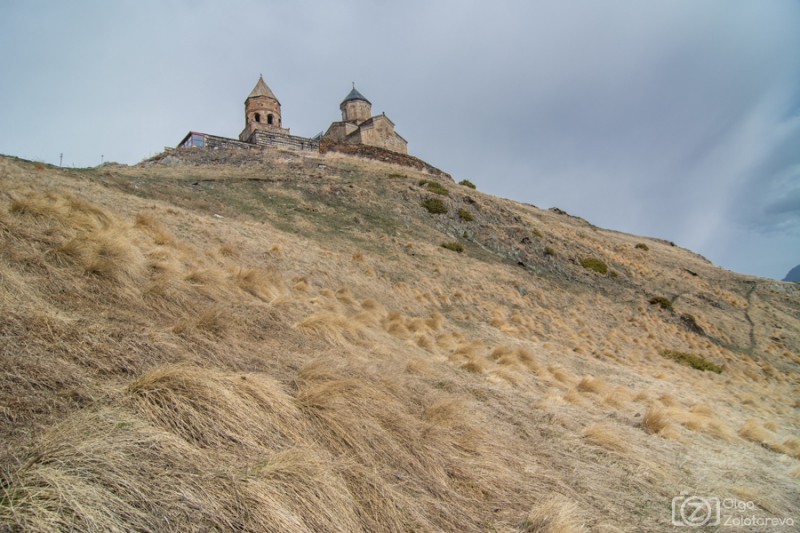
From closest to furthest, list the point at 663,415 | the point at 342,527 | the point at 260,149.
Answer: the point at 342,527 → the point at 663,415 → the point at 260,149

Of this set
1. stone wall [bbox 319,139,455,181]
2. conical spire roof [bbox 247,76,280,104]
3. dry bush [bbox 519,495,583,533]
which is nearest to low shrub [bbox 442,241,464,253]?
stone wall [bbox 319,139,455,181]

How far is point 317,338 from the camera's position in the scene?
6.14 meters

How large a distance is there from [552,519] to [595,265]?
83.1 feet

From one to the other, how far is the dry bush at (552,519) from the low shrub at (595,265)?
24.5 meters

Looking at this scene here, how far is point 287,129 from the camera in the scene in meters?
41.0

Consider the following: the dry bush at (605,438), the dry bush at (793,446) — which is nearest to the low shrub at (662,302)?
the dry bush at (793,446)

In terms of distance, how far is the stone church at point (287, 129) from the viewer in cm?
3662

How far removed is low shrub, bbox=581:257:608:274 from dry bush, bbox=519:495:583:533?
80.3ft

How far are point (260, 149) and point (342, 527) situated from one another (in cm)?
3379

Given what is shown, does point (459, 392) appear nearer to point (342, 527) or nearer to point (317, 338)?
point (317, 338)

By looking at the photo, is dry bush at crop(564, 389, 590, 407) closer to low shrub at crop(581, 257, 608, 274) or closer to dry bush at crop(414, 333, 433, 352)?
dry bush at crop(414, 333, 433, 352)

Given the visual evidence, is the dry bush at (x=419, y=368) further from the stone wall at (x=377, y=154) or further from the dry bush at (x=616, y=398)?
the stone wall at (x=377, y=154)

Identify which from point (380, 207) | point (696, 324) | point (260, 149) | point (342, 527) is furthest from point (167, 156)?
point (696, 324)

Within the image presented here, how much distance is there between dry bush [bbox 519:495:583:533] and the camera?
326 centimetres
